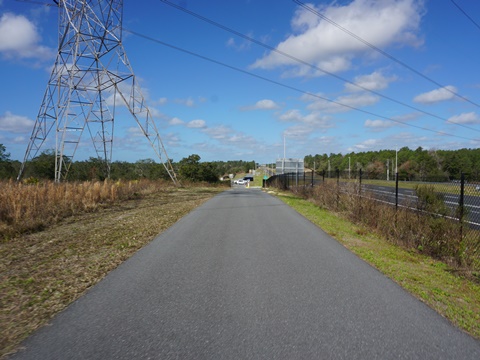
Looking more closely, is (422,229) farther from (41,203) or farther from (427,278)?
(41,203)

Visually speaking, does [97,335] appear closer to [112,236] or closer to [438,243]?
[112,236]

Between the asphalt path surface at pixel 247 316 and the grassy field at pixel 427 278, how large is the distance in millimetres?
229

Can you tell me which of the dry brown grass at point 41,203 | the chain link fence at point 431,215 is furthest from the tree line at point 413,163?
the dry brown grass at point 41,203

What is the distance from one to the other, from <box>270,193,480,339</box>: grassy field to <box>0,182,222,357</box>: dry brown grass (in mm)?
4812

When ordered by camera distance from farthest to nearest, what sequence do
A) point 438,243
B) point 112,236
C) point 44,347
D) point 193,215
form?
1. point 193,215
2. point 112,236
3. point 438,243
4. point 44,347

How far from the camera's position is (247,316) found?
4352mm

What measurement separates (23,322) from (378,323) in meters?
3.93

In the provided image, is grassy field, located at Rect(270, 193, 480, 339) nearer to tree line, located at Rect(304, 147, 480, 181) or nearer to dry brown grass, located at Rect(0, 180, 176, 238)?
tree line, located at Rect(304, 147, 480, 181)

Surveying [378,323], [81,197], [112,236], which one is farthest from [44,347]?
[81,197]

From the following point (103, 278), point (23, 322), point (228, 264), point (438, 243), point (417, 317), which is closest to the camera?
point (23, 322)

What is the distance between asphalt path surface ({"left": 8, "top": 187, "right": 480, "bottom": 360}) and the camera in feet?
11.5

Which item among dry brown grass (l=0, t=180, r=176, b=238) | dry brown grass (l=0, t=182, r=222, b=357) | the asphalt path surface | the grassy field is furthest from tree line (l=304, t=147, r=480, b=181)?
dry brown grass (l=0, t=180, r=176, b=238)

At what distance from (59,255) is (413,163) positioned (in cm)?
6538

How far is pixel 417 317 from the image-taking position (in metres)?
4.41
